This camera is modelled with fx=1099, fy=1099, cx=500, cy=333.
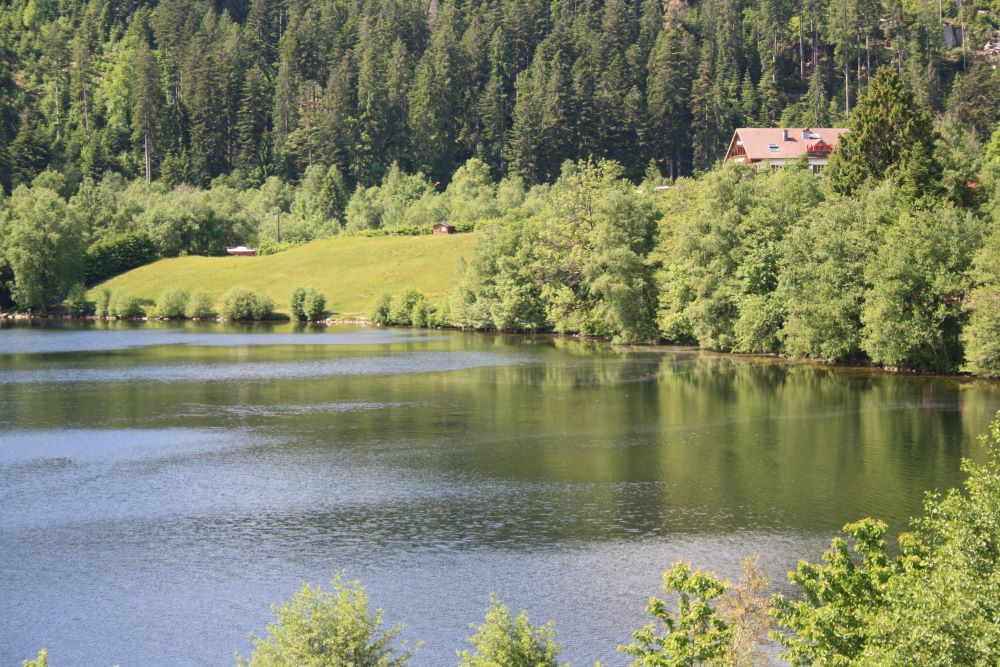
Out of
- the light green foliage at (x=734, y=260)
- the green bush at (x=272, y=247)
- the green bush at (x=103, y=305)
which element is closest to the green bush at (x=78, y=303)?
the green bush at (x=103, y=305)

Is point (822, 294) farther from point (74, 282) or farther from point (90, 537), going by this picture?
point (74, 282)

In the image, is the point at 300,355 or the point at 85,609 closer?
the point at 85,609

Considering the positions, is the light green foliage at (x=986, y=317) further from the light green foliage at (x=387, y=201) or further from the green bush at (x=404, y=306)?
the light green foliage at (x=387, y=201)

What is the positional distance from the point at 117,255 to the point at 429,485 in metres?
123

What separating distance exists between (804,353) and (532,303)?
3437 centimetres

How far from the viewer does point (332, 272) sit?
486ft

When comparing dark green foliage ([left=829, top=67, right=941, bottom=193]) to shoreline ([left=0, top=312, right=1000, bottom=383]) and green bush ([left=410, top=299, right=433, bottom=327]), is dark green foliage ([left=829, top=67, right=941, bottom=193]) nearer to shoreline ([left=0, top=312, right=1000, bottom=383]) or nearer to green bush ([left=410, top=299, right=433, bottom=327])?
shoreline ([left=0, top=312, right=1000, bottom=383])

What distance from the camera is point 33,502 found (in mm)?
43125

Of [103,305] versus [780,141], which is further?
[780,141]

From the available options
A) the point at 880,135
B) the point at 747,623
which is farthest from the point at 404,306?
the point at 747,623

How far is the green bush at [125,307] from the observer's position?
140250 mm

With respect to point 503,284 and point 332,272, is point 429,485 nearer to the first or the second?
point 503,284

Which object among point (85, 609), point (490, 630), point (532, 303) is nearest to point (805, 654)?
point (490, 630)

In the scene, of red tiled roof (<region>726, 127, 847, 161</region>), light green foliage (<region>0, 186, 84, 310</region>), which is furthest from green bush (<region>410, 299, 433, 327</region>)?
red tiled roof (<region>726, 127, 847, 161</region>)
